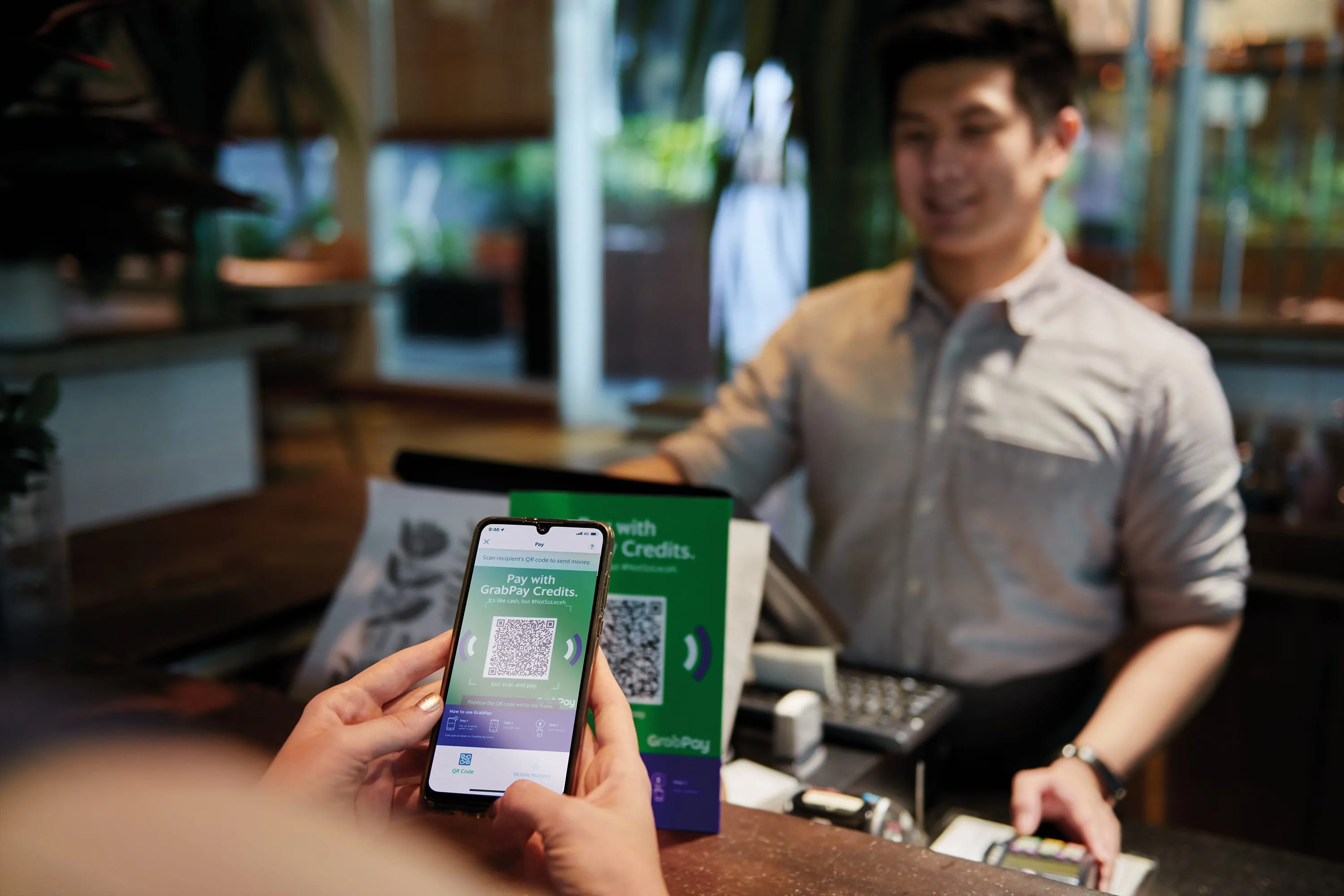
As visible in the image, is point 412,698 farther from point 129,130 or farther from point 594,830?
point 129,130

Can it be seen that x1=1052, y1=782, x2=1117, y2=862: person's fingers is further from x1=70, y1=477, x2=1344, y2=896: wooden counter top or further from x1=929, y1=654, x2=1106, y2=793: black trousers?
x1=929, y1=654, x2=1106, y2=793: black trousers

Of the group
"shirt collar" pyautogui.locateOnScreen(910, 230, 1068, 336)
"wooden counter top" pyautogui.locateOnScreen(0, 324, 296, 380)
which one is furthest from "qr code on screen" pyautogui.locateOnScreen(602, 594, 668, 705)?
"wooden counter top" pyautogui.locateOnScreen(0, 324, 296, 380)

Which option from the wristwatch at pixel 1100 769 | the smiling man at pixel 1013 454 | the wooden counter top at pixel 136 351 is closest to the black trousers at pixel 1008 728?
the smiling man at pixel 1013 454

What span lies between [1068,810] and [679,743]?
0.45 metres

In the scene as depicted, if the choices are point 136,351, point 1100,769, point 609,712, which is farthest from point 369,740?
point 136,351

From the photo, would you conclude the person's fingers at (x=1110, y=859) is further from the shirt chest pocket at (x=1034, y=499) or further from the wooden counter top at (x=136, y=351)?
the wooden counter top at (x=136, y=351)

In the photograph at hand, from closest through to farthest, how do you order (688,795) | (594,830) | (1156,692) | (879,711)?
1. (594,830)
2. (688,795)
3. (879,711)
4. (1156,692)

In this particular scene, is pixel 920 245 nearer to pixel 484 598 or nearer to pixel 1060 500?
pixel 1060 500

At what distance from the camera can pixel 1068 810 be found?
42.8 inches

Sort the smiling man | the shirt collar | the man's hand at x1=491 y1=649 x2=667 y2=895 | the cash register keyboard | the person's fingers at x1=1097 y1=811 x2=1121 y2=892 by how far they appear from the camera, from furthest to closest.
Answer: the shirt collar < the smiling man < the cash register keyboard < the person's fingers at x1=1097 y1=811 x2=1121 y2=892 < the man's hand at x1=491 y1=649 x2=667 y2=895

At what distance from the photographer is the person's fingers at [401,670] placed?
68cm

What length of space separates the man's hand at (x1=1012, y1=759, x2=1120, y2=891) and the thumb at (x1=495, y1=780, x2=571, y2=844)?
638 mm

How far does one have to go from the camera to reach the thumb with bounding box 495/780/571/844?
0.58 m

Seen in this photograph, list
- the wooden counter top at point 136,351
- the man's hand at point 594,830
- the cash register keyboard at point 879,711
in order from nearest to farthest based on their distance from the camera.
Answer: the man's hand at point 594,830, the cash register keyboard at point 879,711, the wooden counter top at point 136,351
